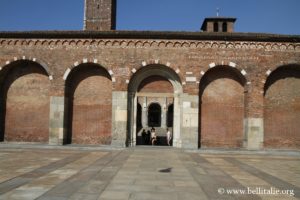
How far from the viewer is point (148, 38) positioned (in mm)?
15344

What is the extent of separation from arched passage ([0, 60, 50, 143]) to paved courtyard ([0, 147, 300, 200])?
490 centimetres

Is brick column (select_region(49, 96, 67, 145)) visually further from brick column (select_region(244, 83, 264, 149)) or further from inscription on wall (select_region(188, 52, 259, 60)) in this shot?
brick column (select_region(244, 83, 264, 149))

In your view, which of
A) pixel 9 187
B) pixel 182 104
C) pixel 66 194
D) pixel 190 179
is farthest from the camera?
pixel 182 104

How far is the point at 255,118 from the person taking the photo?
15016 mm

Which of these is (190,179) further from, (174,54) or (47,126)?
(47,126)

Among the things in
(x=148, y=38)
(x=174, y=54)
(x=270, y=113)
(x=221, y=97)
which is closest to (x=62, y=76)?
(x=148, y=38)

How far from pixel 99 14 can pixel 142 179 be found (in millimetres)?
16946

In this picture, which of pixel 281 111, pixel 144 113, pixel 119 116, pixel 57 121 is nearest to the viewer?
pixel 119 116

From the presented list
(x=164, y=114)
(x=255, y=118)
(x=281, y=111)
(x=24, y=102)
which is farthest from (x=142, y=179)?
(x=164, y=114)

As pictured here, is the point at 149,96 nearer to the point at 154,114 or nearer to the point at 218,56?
the point at 218,56

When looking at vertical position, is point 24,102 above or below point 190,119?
above

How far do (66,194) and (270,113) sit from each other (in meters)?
12.2

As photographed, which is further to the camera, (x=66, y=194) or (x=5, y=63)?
(x=5, y=63)

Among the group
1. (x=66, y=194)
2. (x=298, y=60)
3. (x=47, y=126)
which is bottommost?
(x=66, y=194)
